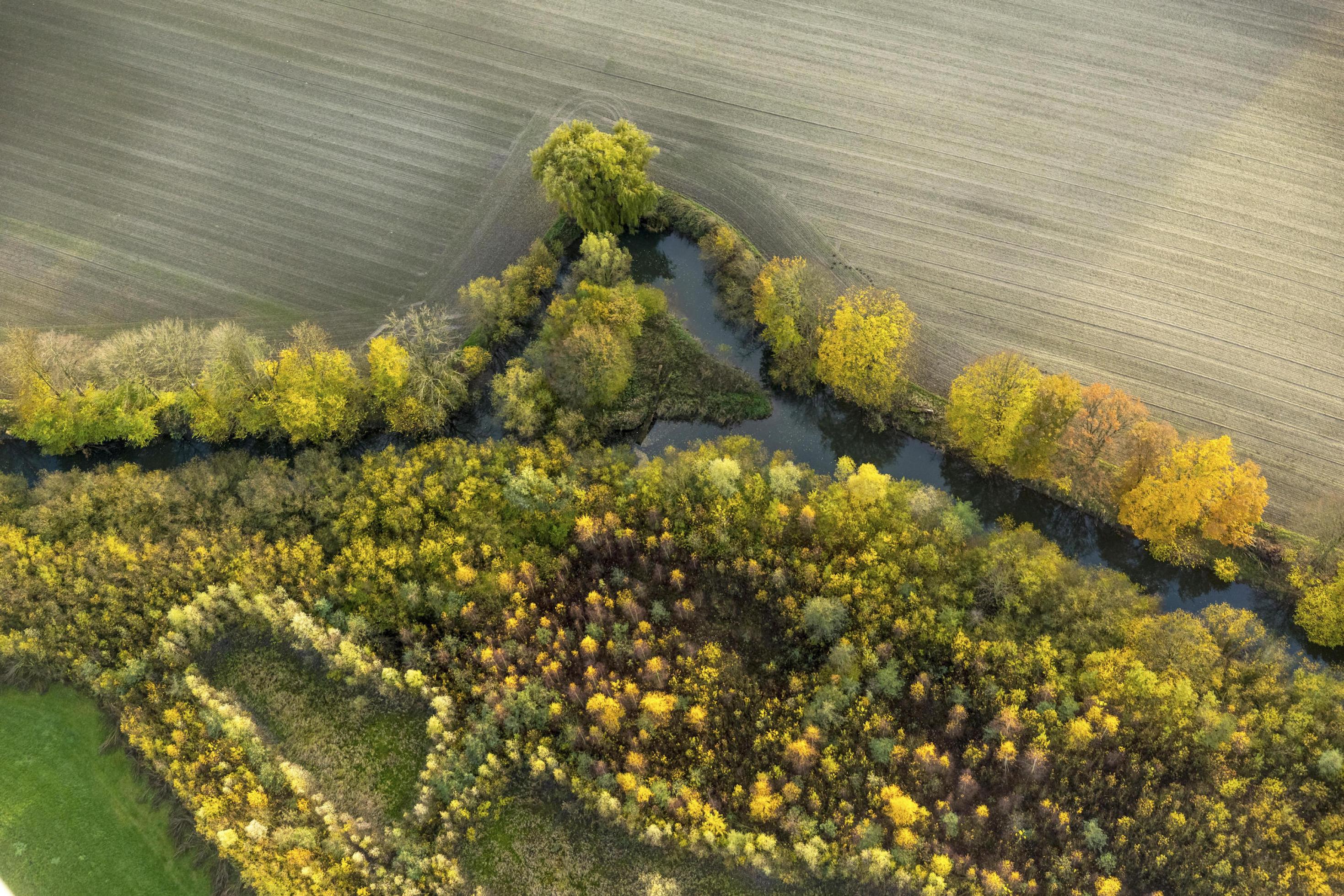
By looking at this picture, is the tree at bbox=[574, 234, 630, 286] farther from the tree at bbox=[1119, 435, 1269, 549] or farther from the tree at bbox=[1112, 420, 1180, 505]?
the tree at bbox=[1119, 435, 1269, 549]

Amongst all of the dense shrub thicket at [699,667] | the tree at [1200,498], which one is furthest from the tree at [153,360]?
the tree at [1200,498]

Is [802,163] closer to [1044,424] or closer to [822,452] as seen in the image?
[822,452]

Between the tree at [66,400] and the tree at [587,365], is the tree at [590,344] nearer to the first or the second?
→ the tree at [587,365]

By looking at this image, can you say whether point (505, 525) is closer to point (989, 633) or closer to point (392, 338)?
point (392, 338)

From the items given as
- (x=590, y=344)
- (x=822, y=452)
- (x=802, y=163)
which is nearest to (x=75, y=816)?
(x=590, y=344)

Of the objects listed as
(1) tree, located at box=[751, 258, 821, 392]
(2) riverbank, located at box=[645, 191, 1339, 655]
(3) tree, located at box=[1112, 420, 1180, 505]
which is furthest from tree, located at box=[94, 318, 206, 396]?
(3) tree, located at box=[1112, 420, 1180, 505]

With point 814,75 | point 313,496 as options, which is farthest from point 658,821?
point 814,75
